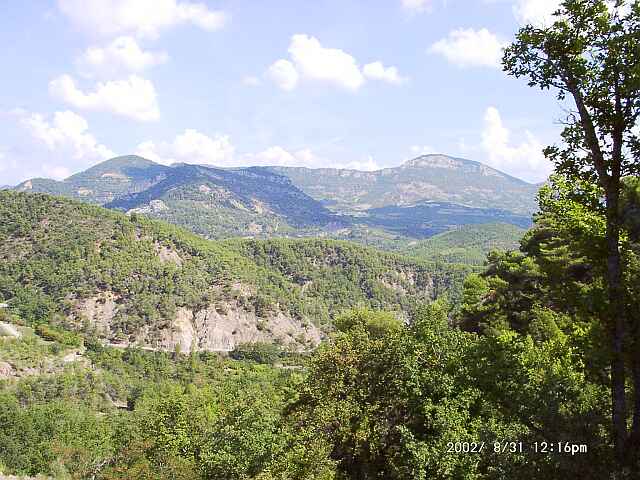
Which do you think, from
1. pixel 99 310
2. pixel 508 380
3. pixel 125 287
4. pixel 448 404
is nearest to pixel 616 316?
pixel 508 380

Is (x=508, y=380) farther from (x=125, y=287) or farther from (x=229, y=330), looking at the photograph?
(x=125, y=287)

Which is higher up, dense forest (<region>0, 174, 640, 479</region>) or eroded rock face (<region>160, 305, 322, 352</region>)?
dense forest (<region>0, 174, 640, 479</region>)

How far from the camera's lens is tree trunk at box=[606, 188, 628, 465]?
8711 millimetres

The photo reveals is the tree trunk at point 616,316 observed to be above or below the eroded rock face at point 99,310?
above

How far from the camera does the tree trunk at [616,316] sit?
871cm

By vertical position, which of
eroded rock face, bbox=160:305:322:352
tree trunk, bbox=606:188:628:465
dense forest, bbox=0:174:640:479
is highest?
tree trunk, bbox=606:188:628:465

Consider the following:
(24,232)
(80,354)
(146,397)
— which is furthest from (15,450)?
(24,232)

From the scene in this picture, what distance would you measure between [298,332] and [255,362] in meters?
35.0

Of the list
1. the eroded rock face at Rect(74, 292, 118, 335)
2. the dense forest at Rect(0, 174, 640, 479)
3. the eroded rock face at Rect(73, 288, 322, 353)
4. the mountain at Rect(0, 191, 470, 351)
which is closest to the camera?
→ the dense forest at Rect(0, 174, 640, 479)

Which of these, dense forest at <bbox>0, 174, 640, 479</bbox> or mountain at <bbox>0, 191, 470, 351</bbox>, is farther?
mountain at <bbox>0, 191, 470, 351</bbox>

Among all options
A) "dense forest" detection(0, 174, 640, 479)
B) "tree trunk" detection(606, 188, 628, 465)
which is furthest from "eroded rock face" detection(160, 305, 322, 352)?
"tree trunk" detection(606, 188, 628, 465)
